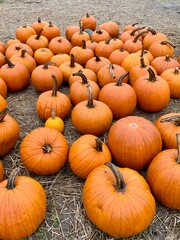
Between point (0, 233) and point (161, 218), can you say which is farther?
point (161, 218)

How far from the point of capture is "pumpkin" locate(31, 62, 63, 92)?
4719 mm

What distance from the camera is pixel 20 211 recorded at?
262cm

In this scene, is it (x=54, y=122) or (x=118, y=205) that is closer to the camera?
(x=118, y=205)

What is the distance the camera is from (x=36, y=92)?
16.6 ft

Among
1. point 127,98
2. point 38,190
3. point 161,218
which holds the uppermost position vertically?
point 127,98

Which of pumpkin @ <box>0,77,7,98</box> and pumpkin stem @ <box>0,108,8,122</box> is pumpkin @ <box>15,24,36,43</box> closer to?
pumpkin @ <box>0,77,7,98</box>

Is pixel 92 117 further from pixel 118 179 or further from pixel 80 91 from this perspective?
pixel 118 179

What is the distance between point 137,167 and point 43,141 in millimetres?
1113

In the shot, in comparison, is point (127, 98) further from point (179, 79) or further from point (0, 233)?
point (0, 233)

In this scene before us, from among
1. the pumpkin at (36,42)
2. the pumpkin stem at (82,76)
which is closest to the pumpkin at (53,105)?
the pumpkin stem at (82,76)

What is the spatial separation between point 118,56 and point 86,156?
2618 mm

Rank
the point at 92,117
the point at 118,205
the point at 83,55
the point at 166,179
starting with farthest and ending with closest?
the point at 83,55 < the point at 92,117 < the point at 166,179 < the point at 118,205

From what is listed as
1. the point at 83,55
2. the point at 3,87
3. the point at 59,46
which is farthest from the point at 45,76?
the point at 59,46

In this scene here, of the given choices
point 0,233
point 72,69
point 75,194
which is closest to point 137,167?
point 75,194
